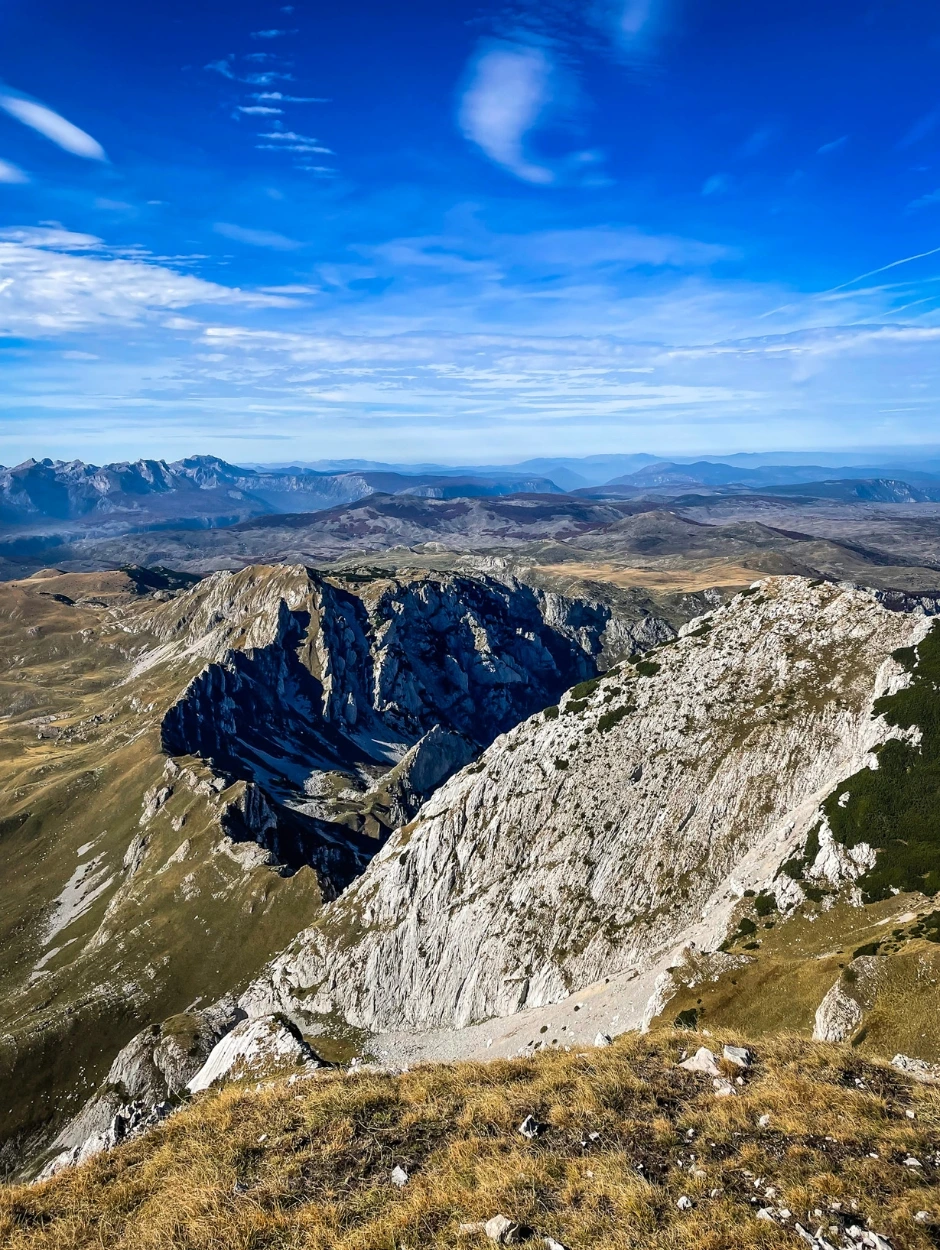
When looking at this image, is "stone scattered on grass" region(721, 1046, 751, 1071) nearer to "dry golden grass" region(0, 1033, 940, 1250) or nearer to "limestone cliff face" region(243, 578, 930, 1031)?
"dry golden grass" region(0, 1033, 940, 1250)

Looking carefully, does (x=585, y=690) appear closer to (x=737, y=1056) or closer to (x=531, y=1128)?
(x=737, y=1056)

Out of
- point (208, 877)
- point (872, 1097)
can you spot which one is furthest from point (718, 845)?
point (208, 877)

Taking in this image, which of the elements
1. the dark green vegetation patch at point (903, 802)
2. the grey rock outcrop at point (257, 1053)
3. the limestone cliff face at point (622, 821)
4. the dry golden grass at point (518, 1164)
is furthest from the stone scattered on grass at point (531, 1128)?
the grey rock outcrop at point (257, 1053)

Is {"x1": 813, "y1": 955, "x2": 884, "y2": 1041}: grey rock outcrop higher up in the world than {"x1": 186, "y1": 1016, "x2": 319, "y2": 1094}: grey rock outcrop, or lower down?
higher up

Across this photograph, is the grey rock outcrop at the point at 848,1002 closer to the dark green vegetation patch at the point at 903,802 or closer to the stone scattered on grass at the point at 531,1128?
the dark green vegetation patch at the point at 903,802

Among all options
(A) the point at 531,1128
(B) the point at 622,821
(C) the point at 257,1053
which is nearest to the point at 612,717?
(B) the point at 622,821

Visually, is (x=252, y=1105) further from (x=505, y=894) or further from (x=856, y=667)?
(x=856, y=667)

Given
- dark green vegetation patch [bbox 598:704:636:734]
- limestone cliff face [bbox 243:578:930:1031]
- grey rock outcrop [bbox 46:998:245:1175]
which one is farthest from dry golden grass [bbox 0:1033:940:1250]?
grey rock outcrop [bbox 46:998:245:1175]
